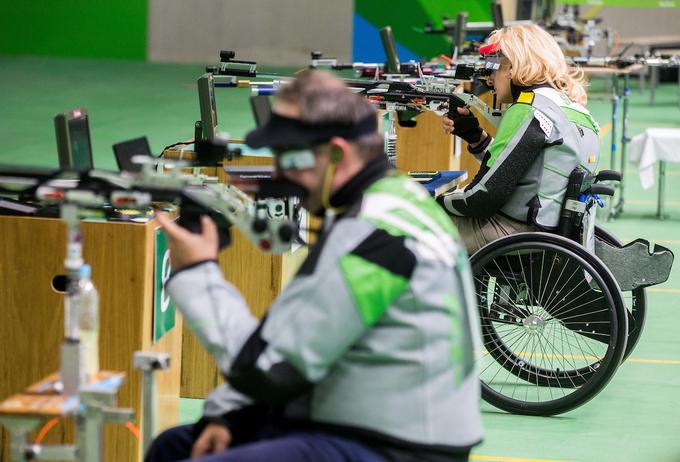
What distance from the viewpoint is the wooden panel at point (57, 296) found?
3166 millimetres

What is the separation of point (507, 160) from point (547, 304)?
1.80 ft

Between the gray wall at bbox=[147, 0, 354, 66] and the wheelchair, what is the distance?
561 inches

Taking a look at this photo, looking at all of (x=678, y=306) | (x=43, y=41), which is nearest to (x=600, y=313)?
(x=678, y=306)

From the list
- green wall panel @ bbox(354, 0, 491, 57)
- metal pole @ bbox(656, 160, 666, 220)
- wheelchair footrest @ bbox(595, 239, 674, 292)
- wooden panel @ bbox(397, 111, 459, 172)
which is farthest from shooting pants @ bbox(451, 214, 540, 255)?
green wall panel @ bbox(354, 0, 491, 57)

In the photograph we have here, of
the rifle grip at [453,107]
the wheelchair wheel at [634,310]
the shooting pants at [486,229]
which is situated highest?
the rifle grip at [453,107]

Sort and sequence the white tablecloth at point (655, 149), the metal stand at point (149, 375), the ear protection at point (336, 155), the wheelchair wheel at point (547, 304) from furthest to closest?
the white tablecloth at point (655, 149) < the wheelchair wheel at point (547, 304) < the metal stand at point (149, 375) < the ear protection at point (336, 155)

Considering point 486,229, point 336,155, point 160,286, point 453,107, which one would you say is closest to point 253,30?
point 453,107

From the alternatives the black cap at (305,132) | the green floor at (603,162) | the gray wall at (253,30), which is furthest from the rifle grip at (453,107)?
the gray wall at (253,30)

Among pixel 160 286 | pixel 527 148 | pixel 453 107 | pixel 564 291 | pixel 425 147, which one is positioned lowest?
pixel 564 291

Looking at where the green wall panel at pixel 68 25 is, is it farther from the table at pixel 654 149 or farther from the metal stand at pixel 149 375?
the metal stand at pixel 149 375

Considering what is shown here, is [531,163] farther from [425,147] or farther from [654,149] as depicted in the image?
[654,149]

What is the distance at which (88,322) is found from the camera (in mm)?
2328

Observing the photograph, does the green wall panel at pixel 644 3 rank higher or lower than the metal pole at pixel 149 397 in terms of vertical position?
higher

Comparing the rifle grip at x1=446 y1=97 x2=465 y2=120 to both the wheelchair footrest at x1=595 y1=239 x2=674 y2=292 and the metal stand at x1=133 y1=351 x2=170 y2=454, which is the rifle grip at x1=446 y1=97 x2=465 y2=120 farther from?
the metal stand at x1=133 y1=351 x2=170 y2=454
